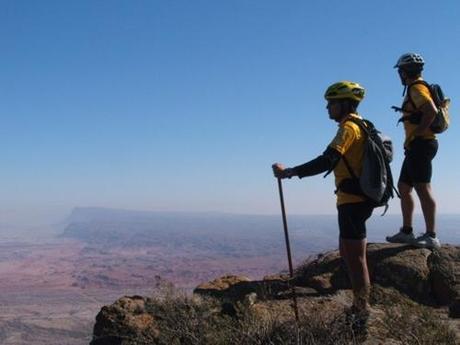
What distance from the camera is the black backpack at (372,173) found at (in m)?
4.80

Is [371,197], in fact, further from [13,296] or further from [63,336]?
[13,296]

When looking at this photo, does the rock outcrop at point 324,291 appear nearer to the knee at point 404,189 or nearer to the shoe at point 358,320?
the shoe at point 358,320

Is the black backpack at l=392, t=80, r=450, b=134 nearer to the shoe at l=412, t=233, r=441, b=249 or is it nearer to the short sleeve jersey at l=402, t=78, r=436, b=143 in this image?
the short sleeve jersey at l=402, t=78, r=436, b=143

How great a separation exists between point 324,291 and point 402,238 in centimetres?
141

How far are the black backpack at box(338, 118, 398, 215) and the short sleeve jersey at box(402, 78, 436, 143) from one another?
1.52 meters

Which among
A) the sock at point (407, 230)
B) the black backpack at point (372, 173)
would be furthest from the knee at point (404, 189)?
the black backpack at point (372, 173)

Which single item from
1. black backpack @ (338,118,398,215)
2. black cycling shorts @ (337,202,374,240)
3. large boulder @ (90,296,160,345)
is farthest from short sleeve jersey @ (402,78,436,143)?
large boulder @ (90,296,160,345)

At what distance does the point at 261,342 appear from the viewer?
4.56m

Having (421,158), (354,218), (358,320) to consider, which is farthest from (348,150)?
(421,158)

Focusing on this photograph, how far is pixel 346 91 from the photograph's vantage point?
4984mm

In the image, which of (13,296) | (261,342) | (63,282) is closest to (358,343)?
(261,342)

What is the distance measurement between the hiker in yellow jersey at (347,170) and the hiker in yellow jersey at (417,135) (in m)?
1.52

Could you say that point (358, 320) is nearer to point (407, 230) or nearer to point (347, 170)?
point (347, 170)

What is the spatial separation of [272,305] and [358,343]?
5.78 ft
